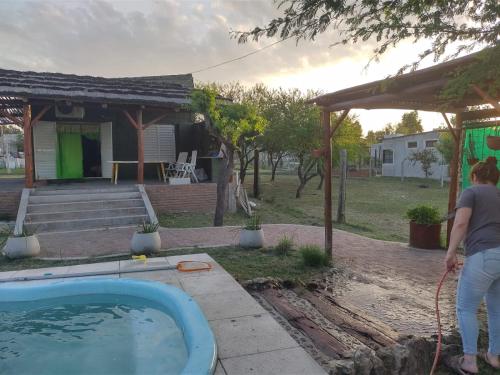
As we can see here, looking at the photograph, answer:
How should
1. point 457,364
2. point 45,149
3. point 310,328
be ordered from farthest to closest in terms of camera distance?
point 45,149 → point 310,328 → point 457,364

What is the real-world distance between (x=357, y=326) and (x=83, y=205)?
890 centimetres

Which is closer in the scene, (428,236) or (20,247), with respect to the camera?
(20,247)

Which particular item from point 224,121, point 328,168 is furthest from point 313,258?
point 224,121

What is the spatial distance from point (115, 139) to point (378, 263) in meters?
11.3

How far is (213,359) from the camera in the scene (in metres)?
3.13

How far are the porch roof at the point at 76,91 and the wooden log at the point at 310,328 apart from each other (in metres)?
8.98

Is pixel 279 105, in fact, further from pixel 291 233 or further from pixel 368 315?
pixel 368 315

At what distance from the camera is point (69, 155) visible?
14.8 m

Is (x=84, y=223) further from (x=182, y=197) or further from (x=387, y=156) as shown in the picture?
(x=387, y=156)

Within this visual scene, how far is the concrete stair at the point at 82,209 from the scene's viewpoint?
9.84 meters

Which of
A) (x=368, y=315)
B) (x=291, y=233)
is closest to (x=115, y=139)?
(x=291, y=233)

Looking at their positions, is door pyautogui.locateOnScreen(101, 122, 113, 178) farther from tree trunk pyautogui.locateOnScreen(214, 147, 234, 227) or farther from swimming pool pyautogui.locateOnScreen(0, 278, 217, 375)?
swimming pool pyautogui.locateOnScreen(0, 278, 217, 375)

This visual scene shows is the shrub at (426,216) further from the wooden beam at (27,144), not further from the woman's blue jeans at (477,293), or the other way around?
the wooden beam at (27,144)

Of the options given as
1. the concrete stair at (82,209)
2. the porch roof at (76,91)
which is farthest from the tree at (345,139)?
the concrete stair at (82,209)
